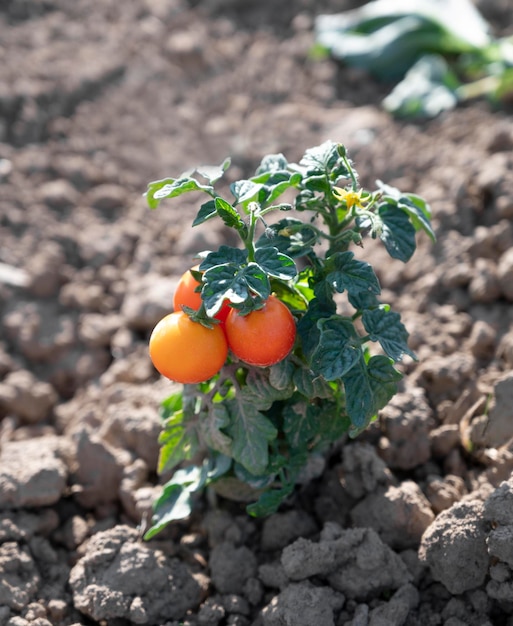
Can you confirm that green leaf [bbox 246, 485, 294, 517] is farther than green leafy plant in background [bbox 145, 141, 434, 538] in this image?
Yes

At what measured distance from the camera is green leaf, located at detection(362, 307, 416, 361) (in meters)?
1.91

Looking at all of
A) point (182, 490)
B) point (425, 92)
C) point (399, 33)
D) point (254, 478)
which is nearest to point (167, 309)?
point (182, 490)

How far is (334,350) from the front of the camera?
1824mm

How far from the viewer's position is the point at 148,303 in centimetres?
298

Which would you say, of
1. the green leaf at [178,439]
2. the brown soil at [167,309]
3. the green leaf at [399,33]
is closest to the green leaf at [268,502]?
the brown soil at [167,309]

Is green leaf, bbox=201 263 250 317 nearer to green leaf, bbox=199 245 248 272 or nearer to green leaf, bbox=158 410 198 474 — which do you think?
green leaf, bbox=199 245 248 272

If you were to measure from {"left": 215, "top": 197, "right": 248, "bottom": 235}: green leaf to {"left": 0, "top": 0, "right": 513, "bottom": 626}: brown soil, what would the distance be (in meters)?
0.89

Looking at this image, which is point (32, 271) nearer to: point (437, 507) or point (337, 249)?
point (337, 249)

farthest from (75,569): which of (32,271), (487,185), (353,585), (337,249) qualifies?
(487,185)

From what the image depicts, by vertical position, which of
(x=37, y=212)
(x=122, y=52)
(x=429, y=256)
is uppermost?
(x=122, y=52)

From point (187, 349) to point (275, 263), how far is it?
0.29 meters

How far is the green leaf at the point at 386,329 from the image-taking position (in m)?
1.91

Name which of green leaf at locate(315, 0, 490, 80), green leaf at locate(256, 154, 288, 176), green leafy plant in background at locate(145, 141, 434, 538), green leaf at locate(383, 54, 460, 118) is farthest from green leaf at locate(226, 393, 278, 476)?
green leaf at locate(315, 0, 490, 80)

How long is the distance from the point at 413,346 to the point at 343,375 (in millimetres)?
914
